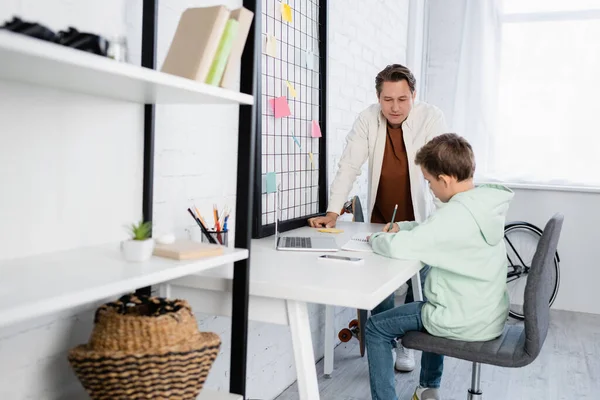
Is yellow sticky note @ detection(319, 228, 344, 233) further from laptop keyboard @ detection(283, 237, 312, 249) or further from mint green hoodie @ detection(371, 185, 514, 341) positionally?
mint green hoodie @ detection(371, 185, 514, 341)

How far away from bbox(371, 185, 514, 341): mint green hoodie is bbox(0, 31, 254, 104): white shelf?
0.72 metres

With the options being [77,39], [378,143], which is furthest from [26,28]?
[378,143]

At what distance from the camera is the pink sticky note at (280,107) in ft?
7.30

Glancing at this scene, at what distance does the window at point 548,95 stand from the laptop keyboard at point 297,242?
2.62 meters

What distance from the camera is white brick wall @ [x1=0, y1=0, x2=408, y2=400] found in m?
1.21

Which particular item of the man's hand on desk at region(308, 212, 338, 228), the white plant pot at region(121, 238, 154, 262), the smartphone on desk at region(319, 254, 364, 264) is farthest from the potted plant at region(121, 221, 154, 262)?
the man's hand on desk at region(308, 212, 338, 228)

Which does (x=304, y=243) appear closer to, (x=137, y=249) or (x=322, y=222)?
(x=322, y=222)

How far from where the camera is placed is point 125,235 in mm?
1504

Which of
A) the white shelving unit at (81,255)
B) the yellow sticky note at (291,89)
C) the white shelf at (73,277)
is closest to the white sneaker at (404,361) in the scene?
the yellow sticky note at (291,89)

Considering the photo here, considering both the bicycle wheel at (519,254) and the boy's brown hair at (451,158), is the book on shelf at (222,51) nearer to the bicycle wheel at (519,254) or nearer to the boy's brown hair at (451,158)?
the boy's brown hair at (451,158)

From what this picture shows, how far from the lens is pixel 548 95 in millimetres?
4105

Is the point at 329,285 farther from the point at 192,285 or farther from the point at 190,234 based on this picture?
the point at 190,234

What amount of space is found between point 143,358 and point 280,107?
1338 millimetres

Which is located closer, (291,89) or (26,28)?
(26,28)
